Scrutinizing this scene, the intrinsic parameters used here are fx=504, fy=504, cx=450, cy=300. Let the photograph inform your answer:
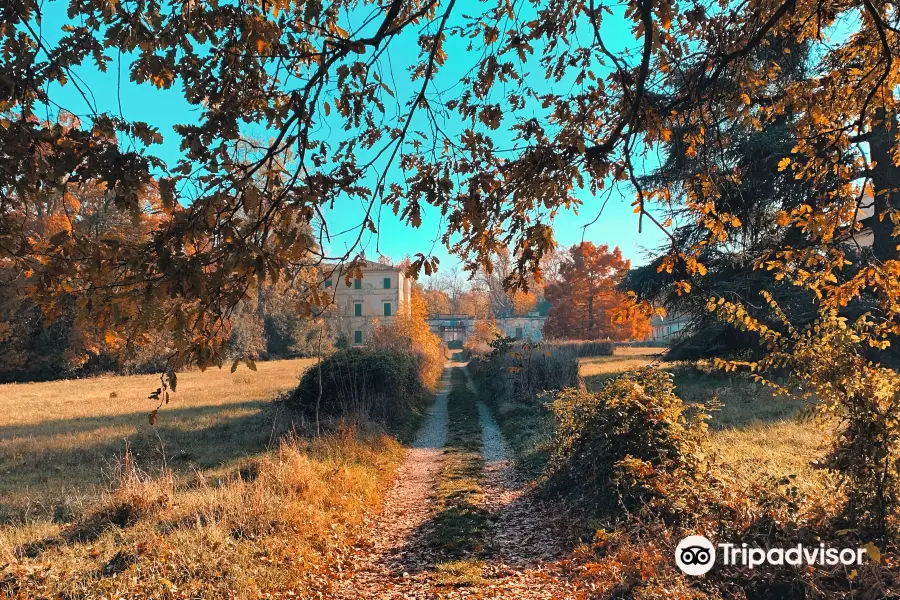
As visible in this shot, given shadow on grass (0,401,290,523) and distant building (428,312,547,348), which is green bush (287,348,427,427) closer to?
shadow on grass (0,401,290,523)

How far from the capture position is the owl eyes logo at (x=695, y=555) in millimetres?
4090

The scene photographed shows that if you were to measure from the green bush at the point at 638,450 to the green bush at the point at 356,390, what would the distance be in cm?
631

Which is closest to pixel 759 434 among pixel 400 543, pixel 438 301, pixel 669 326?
pixel 400 543

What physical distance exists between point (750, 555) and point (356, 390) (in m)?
10.7

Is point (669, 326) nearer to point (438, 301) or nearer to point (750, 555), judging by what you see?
point (438, 301)

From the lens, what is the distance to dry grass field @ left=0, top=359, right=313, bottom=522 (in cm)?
790

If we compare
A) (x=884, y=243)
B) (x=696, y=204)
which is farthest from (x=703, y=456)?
(x=884, y=243)

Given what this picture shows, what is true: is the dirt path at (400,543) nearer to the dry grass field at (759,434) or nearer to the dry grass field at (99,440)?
the dry grass field at (99,440)

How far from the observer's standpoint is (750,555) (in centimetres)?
404

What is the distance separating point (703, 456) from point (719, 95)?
3.61 metres

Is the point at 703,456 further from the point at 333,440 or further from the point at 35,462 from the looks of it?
the point at 35,462

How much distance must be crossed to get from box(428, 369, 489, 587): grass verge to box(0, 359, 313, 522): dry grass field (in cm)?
400

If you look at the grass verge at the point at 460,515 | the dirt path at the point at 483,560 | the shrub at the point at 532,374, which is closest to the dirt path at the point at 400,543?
the dirt path at the point at 483,560

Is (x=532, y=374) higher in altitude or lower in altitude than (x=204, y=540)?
higher
